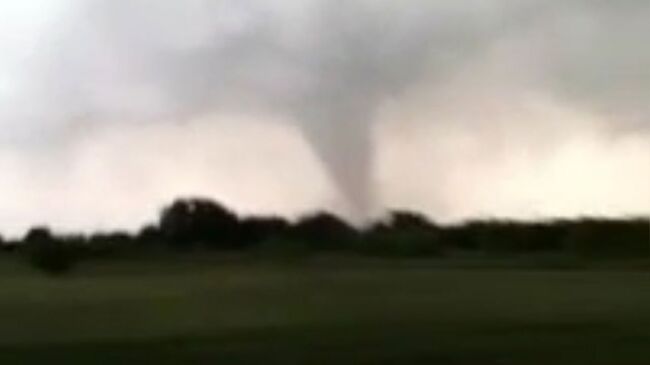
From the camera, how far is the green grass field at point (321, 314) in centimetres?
1062

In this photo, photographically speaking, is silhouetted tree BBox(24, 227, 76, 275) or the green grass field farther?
silhouetted tree BBox(24, 227, 76, 275)

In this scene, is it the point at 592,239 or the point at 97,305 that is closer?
the point at 97,305

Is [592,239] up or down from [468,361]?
up

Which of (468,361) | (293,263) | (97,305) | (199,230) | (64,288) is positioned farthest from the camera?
(199,230)

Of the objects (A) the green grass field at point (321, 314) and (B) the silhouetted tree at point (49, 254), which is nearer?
(A) the green grass field at point (321, 314)

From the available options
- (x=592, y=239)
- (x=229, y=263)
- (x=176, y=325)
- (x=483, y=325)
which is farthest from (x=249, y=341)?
(x=592, y=239)

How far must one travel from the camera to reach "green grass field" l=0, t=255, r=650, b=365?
10625 millimetres

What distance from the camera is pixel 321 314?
12141mm

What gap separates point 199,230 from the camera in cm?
1608

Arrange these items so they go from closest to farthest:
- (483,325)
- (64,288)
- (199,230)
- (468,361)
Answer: (468,361)
(483,325)
(64,288)
(199,230)

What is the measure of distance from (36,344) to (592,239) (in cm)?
638

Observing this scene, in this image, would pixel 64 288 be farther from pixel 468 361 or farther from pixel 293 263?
pixel 468 361

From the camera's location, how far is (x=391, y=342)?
1102 cm

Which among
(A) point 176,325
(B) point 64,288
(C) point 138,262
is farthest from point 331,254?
(A) point 176,325
